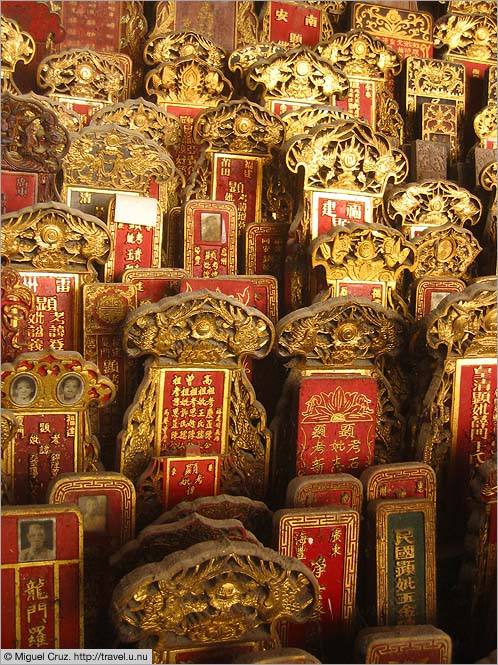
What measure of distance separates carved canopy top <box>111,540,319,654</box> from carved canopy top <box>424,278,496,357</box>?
1.37 m

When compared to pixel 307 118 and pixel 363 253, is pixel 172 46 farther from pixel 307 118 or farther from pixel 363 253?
pixel 363 253

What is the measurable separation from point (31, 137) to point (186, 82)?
1.47 m

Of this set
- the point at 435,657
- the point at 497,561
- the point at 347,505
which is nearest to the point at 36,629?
the point at 347,505

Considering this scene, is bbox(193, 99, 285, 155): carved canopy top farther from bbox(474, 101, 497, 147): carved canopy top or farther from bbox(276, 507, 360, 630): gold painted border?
bbox(276, 507, 360, 630): gold painted border

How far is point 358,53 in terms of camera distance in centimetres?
512

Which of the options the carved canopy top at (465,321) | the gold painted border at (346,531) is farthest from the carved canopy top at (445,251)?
the gold painted border at (346,531)

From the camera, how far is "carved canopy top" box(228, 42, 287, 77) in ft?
15.9

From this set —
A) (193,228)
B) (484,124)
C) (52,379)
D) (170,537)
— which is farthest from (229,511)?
(484,124)

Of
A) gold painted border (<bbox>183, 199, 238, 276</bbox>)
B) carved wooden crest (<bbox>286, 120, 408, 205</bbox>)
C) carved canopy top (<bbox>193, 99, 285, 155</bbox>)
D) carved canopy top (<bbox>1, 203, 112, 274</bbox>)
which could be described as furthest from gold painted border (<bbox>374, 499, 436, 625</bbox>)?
carved canopy top (<bbox>193, 99, 285, 155</bbox>)

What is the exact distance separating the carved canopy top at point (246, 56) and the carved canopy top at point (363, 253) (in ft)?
6.16

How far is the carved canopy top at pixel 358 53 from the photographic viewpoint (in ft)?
16.7

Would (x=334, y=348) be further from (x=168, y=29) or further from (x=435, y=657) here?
(x=168, y=29)

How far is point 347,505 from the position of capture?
294 centimetres

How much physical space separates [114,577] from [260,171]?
2593mm
